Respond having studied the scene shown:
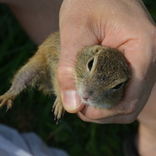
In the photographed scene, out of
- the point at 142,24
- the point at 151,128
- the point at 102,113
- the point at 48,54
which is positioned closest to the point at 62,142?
the point at 151,128

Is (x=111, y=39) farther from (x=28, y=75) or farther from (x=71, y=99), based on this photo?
(x=28, y=75)

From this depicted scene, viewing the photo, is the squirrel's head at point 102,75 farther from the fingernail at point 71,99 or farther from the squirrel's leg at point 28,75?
the squirrel's leg at point 28,75

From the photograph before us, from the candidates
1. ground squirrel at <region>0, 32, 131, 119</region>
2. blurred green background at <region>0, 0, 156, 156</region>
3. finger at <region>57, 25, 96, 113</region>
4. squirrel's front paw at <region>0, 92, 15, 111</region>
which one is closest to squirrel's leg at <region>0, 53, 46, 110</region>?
squirrel's front paw at <region>0, 92, 15, 111</region>

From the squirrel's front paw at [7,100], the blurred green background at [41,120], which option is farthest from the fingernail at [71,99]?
the blurred green background at [41,120]

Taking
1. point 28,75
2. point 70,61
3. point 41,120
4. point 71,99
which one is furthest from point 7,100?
point 41,120

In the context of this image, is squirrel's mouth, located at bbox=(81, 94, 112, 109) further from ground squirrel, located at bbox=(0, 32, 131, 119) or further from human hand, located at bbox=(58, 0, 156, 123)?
human hand, located at bbox=(58, 0, 156, 123)

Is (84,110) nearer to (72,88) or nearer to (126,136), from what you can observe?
(72,88)

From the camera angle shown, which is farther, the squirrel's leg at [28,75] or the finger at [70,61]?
the squirrel's leg at [28,75]
